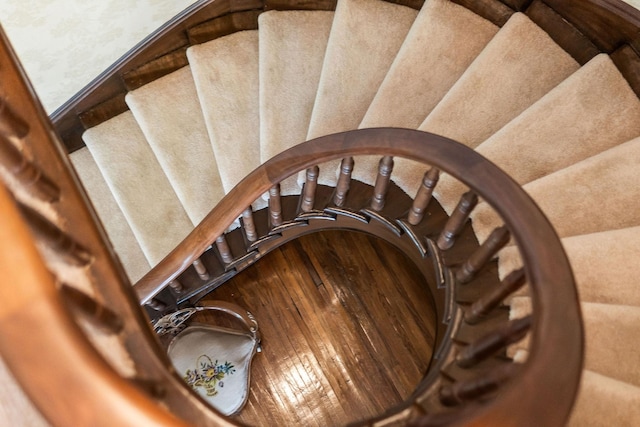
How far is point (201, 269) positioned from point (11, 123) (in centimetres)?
154

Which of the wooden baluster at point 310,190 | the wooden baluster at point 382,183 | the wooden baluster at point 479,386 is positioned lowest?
the wooden baluster at point 479,386

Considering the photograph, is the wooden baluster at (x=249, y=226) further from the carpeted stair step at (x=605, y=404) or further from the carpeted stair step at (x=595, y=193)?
the carpeted stair step at (x=605, y=404)

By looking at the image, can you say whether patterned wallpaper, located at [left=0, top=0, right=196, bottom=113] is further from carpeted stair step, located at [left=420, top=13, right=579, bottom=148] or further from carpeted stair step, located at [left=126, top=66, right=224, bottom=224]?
carpeted stair step, located at [left=420, top=13, right=579, bottom=148]

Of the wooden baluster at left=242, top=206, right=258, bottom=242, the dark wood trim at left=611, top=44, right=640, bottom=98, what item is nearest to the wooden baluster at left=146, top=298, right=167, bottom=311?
the wooden baluster at left=242, top=206, right=258, bottom=242

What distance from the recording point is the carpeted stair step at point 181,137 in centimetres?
257

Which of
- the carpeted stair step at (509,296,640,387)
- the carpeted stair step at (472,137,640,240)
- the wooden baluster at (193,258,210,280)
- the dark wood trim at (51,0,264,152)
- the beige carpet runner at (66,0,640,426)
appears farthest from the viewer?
the dark wood trim at (51,0,264,152)

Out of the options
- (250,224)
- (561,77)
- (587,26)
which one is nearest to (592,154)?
(561,77)

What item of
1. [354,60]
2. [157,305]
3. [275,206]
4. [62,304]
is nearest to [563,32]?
[354,60]

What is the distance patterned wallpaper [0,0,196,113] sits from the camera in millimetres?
2336

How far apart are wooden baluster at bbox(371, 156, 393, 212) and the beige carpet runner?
12 cm

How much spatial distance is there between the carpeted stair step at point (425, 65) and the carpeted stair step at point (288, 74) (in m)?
0.37

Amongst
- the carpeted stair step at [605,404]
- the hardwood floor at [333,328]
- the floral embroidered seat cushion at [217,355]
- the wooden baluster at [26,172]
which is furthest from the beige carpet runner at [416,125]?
the wooden baluster at [26,172]

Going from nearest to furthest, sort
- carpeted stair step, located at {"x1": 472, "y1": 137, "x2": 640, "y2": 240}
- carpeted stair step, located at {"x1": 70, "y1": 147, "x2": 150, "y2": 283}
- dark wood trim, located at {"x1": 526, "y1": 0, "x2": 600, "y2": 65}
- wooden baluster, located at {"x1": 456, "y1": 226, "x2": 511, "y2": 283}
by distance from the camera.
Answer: wooden baluster, located at {"x1": 456, "y1": 226, "x2": 511, "y2": 283} < carpeted stair step, located at {"x1": 472, "y1": 137, "x2": 640, "y2": 240} < dark wood trim, located at {"x1": 526, "y1": 0, "x2": 600, "y2": 65} < carpeted stair step, located at {"x1": 70, "y1": 147, "x2": 150, "y2": 283}

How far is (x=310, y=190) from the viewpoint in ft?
6.94
